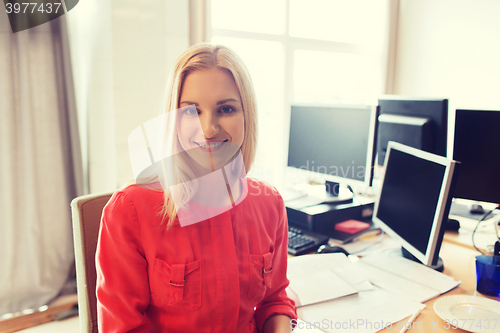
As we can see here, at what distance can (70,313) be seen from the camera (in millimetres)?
1901

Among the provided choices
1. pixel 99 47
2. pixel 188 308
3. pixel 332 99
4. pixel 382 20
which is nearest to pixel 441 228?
pixel 188 308

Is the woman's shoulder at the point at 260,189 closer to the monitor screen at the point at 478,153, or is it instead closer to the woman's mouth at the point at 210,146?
the woman's mouth at the point at 210,146

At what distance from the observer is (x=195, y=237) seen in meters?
0.85

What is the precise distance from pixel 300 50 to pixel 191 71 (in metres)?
1.94

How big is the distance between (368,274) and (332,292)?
0.17 m

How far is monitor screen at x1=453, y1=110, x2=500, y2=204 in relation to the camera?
1329 millimetres

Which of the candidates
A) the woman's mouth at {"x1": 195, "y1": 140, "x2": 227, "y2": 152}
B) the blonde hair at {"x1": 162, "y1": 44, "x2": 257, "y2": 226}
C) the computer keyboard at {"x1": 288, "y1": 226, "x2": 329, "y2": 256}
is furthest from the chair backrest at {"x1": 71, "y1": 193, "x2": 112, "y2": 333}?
the computer keyboard at {"x1": 288, "y1": 226, "x2": 329, "y2": 256}

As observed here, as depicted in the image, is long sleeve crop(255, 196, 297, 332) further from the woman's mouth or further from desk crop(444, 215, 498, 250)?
desk crop(444, 215, 498, 250)

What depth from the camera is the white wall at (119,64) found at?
1771 mm

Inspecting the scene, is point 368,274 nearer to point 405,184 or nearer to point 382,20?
point 405,184

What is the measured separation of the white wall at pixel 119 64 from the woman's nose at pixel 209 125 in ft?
3.24

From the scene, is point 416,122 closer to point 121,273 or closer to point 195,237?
point 195,237

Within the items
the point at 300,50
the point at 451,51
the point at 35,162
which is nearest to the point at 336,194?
the point at 300,50

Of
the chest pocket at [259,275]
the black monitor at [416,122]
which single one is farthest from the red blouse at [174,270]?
the black monitor at [416,122]
